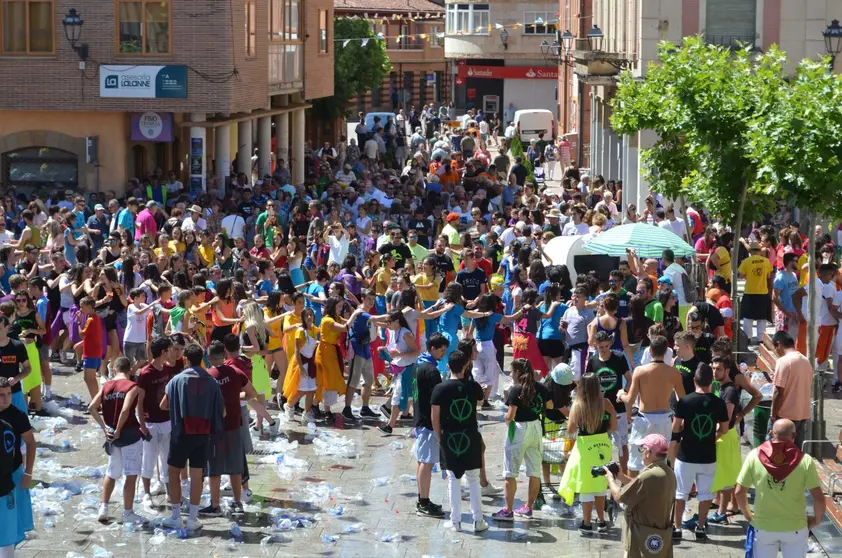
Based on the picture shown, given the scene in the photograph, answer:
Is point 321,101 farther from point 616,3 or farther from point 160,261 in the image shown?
point 160,261

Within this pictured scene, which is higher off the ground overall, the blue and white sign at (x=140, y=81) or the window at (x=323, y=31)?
the window at (x=323, y=31)

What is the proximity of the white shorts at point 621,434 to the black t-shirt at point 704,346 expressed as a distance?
93 centimetres

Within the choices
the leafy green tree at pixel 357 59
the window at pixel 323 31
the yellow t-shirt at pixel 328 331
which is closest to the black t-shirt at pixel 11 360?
the yellow t-shirt at pixel 328 331

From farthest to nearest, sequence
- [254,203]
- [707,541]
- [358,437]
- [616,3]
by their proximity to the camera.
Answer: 1. [616,3]
2. [254,203]
3. [358,437]
4. [707,541]

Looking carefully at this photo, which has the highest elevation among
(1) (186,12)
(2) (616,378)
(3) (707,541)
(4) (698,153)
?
(1) (186,12)

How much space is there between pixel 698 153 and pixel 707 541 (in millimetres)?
7700

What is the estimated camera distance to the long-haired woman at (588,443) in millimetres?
11766

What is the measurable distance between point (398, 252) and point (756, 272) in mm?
4949

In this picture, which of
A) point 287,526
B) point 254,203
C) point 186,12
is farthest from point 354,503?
point 186,12

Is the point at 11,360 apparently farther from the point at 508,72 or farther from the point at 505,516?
the point at 508,72

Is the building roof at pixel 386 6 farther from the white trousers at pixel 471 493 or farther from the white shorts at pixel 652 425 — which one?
the white trousers at pixel 471 493

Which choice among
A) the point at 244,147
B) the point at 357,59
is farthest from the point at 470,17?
the point at 244,147

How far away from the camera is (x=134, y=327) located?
53.9 ft

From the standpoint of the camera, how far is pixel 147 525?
1217cm
